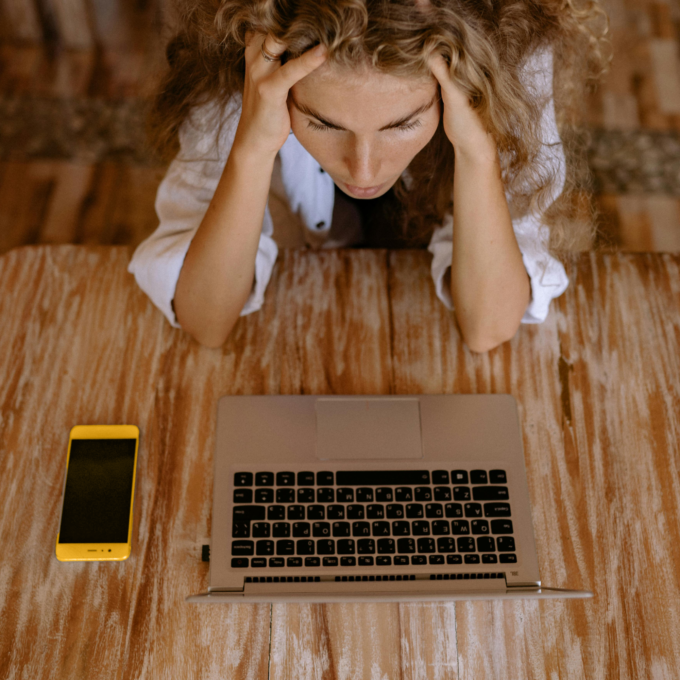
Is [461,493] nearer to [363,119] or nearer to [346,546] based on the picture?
[346,546]

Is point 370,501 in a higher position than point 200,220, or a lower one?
lower

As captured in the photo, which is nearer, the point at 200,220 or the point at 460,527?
the point at 460,527

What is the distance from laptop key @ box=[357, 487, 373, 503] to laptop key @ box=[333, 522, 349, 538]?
0.04 meters

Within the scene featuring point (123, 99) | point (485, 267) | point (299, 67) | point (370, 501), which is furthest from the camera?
point (123, 99)

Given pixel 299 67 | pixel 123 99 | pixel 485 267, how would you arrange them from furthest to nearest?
pixel 123 99, pixel 485 267, pixel 299 67

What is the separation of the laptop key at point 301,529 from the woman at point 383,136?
29 centimetres

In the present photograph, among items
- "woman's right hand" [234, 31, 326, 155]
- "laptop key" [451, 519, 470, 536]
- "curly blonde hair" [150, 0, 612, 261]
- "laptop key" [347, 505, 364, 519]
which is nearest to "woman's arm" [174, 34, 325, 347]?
"woman's right hand" [234, 31, 326, 155]

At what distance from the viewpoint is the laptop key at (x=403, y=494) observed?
755 mm

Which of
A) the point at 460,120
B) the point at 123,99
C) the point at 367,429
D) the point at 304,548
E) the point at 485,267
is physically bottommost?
the point at 304,548

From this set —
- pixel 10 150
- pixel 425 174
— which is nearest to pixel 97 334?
pixel 425 174

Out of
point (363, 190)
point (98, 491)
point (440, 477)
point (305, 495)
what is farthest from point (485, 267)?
point (98, 491)

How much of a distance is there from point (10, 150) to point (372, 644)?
190 cm

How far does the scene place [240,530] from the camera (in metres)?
0.73

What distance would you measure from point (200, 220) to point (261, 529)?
0.47 metres
